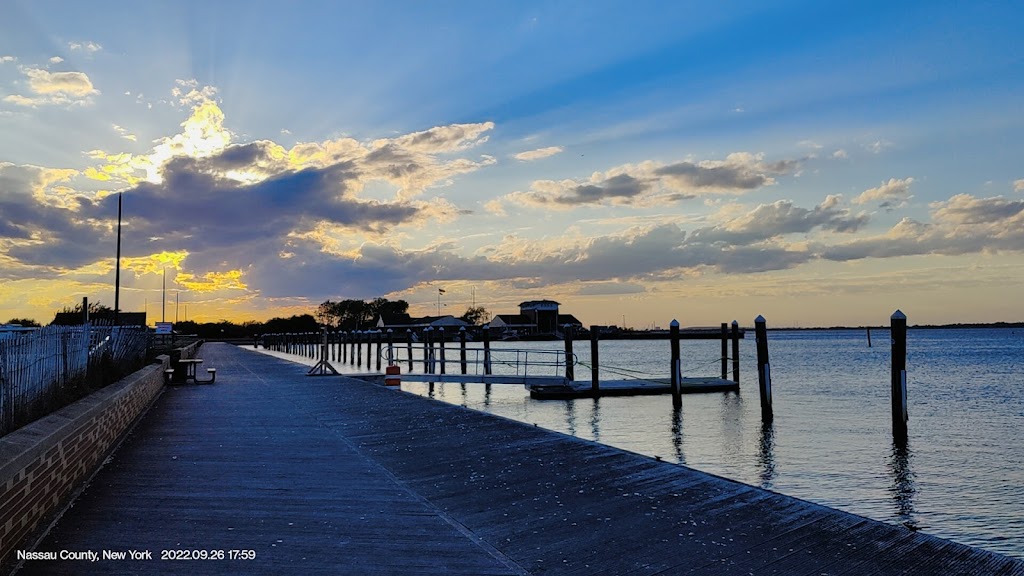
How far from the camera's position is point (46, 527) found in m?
6.09

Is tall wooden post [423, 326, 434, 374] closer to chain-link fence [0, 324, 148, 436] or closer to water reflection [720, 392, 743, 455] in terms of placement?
water reflection [720, 392, 743, 455]

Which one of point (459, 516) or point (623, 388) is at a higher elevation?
point (459, 516)

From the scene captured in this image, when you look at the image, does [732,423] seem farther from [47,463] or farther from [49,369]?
[47,463]

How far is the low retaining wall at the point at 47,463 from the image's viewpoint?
5.28 m

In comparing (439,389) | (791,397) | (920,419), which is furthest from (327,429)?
(439,389)

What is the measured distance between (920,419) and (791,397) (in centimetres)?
825

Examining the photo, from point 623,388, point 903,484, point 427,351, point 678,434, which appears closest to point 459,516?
point 903,484

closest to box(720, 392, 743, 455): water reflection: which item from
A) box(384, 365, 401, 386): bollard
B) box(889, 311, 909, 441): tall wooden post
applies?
box(889, 311, 909, 441): tall wooden post

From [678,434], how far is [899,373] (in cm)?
545

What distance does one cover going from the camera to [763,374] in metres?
24.1

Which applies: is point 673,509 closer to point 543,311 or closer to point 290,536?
point 290,536

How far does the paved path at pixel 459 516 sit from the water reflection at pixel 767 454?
472cm

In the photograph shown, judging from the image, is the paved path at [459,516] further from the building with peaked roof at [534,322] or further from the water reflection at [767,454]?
the building with peaked roof at [534,322]

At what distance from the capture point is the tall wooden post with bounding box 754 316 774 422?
23656 millimetres
